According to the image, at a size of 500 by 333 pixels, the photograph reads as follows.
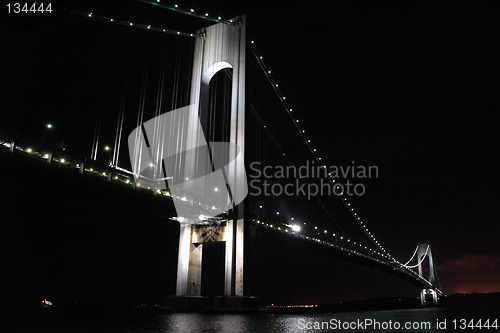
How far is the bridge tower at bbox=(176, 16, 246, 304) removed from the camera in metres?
23.1

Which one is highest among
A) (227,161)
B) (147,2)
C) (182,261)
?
(147,2)

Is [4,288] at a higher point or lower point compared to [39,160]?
lower

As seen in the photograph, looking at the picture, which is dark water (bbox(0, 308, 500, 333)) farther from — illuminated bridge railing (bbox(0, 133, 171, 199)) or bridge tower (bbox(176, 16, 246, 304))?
illuminated bridge railing (bbox(0, 133, 171, 199))

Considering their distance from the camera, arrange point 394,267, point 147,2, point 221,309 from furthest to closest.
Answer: point 394,267 → point 147,2 → point 221,309

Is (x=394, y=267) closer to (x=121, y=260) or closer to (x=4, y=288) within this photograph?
(x=121, y=260)

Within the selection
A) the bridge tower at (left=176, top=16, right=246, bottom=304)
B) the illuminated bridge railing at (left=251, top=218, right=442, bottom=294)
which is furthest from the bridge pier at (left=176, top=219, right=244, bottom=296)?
the illuminated bridge railing at (left=251, top=218, right=442, bottom=294)

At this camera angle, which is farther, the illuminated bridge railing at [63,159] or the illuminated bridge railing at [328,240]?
the illuminated bridge railing at [328,240]

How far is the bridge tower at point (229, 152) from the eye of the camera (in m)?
23.1

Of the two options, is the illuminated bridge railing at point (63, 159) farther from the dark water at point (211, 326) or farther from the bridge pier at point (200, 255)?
the dark water at point (211, 326)

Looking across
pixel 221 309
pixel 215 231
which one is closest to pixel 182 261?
pixel 215 231

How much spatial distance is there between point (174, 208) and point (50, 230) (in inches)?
284

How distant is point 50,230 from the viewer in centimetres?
2331

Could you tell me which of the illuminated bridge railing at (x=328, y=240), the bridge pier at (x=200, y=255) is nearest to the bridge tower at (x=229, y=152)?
the bridge pier at (x=200, y=255)

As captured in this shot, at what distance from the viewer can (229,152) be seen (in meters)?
24.5
